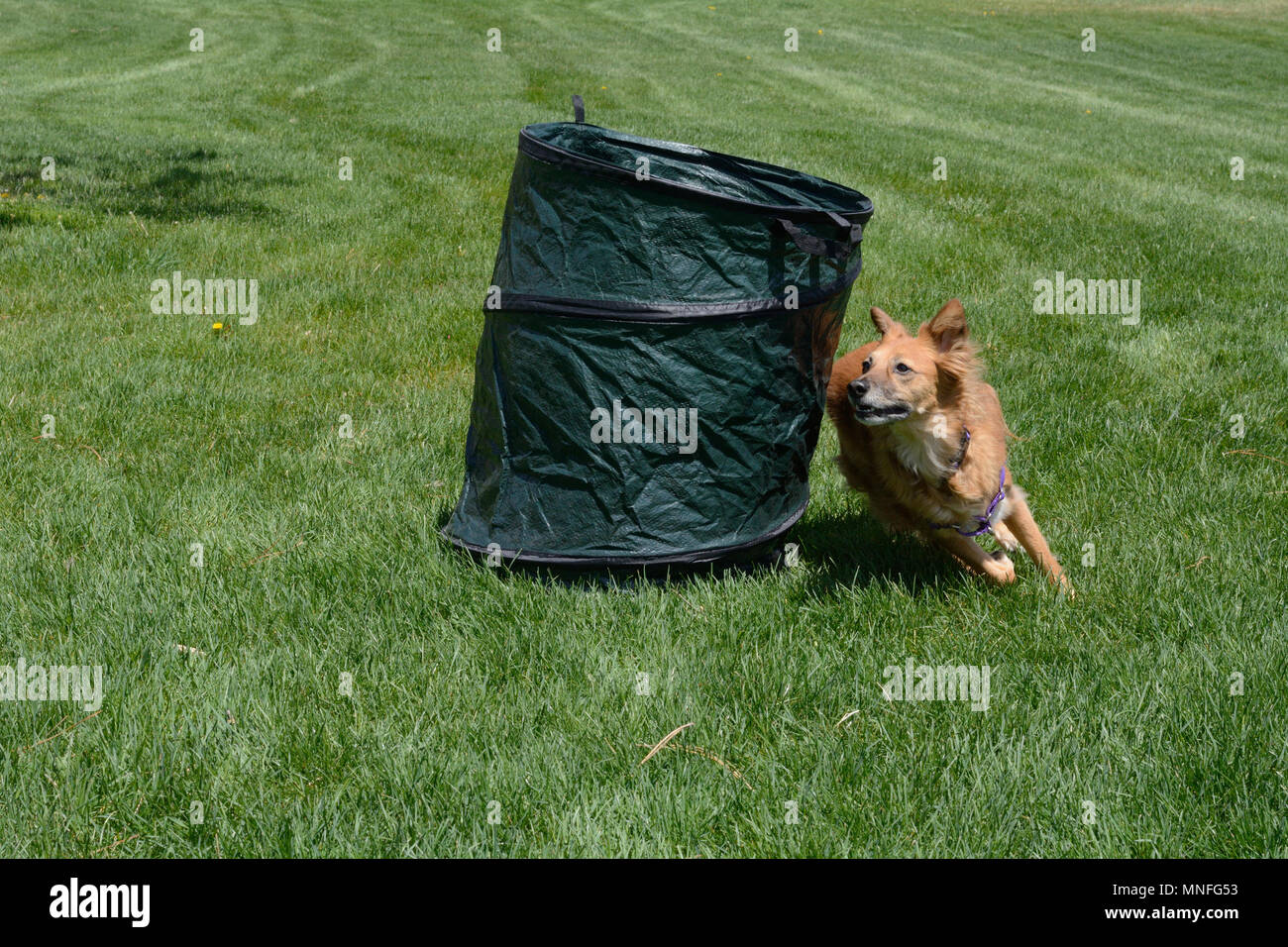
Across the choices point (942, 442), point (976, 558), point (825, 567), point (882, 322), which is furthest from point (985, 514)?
point (882, 322)

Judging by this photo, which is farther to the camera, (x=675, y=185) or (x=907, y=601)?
(x=907, y=601)

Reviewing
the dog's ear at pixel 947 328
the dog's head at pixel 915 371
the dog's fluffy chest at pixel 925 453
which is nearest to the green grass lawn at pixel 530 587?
the dog's fluffy chest at pixel 925 453

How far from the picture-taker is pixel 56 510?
4008mm

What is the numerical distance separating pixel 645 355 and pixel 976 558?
4.51ft

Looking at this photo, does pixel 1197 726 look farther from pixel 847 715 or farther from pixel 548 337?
pixel 548 337

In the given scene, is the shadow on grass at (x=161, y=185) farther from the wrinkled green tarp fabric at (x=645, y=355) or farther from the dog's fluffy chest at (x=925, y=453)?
the dog's fluffy chest at (x=925, y=453)

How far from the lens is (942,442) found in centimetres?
356

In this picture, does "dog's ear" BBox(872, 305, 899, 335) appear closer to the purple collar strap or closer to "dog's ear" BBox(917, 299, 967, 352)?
"dog's ear" BBox(917, 299, 967, 352)

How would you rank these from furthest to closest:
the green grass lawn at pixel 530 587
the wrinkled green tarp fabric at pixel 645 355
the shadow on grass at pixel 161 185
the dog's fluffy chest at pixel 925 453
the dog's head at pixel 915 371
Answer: the shadow on grass at pixel 161 185
the dog's fluffy chest at pixel 925 453
the dog's head at pixel 915 371
the wrinkled green tarp fabric at pixel 645 355
the green grass lawn at pixel 530 587

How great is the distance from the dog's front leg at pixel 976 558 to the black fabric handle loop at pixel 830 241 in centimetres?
103

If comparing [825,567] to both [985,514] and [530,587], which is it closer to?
[985,514]

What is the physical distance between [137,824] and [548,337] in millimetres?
1688

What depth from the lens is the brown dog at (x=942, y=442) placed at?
3398mm

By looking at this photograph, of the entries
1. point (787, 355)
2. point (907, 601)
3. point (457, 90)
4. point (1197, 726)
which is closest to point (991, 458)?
point (907, 601)
